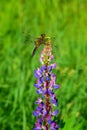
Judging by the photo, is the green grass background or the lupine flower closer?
the lupine flower

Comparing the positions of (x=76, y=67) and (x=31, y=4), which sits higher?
(x=31, y=4)

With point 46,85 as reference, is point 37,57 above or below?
above

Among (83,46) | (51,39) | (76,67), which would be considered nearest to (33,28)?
(83,46)

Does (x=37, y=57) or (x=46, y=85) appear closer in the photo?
(x=46, y=85)

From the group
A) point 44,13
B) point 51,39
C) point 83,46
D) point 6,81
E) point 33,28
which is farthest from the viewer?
point 44,13

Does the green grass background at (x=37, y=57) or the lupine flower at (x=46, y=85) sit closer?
the lupine flower at (x=46, y=85)

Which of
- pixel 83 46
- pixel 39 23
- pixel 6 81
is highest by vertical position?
pixel 39 23

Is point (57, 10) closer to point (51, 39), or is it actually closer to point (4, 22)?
point (4, 22)

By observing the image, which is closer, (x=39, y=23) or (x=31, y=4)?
(x=39, y=23)
